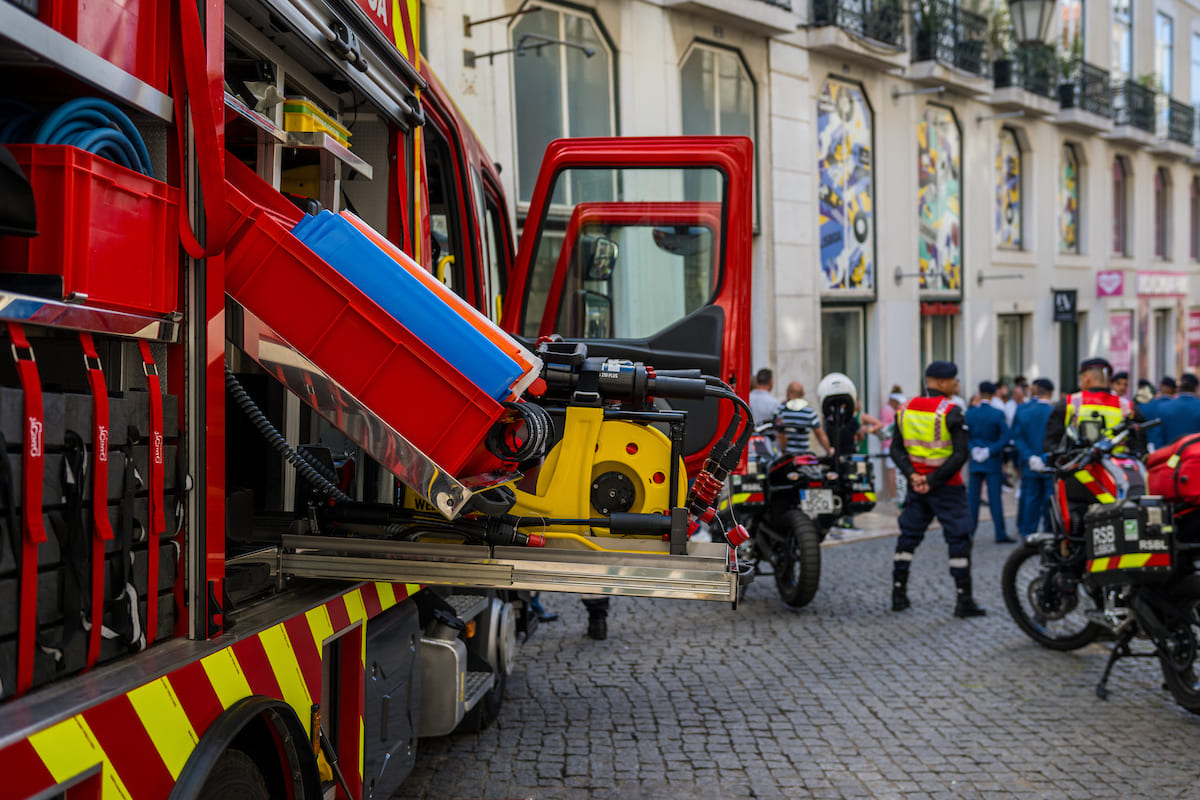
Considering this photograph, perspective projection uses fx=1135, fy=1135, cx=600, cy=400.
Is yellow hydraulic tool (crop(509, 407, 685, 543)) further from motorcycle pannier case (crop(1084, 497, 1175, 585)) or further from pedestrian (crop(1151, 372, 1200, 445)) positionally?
pedestrian (crop(1151, 372, 1200, 445))

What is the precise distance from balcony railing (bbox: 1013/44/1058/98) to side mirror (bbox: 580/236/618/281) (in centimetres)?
1914

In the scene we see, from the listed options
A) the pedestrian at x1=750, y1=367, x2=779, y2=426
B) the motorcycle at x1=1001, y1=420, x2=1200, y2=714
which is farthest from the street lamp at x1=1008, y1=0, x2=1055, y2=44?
the motorcycle at x1=1001, y1=420, x2=1200, y2=714

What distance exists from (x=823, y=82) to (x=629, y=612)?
1207cm

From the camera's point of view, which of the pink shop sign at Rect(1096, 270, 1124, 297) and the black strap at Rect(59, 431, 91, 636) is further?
the pink shop sign at Rect(1096, 270, 1124, 297)

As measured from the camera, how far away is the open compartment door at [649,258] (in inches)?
199

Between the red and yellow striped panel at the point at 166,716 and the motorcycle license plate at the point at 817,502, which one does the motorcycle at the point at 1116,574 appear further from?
the red and yellow striped panel at the point at 166,716

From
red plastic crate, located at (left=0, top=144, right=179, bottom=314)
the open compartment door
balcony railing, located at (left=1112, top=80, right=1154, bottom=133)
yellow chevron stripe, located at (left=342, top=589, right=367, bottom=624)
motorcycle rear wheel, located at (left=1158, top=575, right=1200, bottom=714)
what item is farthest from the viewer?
balcony railing, located at (left=1112, top=80, right=1154, bottom=133)

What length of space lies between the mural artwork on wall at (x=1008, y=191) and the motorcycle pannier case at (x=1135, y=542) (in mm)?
17590

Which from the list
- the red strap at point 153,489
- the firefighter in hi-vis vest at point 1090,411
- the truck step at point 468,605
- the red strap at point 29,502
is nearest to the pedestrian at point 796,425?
the firefighter in hi-vis vest at point 1090,411

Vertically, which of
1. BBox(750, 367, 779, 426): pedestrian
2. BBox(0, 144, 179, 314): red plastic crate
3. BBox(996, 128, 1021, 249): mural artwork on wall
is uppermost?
BBox(996, 128, 1021, 249): mural artwork on wall

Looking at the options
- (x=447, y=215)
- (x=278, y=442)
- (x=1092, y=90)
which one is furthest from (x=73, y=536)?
(x=1092, y=90)

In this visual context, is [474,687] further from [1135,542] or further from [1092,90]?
[1092,90]

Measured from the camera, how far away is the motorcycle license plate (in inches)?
340

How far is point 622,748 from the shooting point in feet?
16.9
